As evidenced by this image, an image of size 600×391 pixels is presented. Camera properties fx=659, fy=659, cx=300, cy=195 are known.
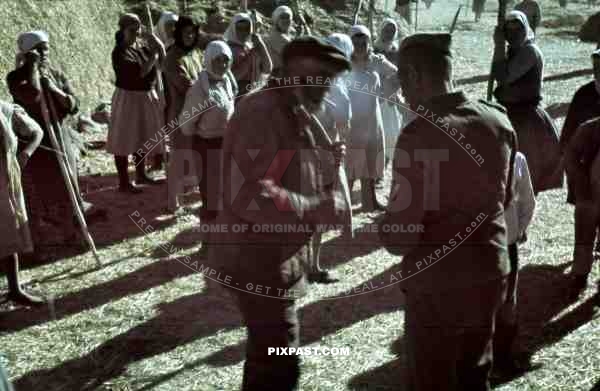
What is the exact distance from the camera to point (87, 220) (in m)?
6.89

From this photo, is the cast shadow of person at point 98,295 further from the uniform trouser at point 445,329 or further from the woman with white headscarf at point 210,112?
the uniform trouser at point 445,329

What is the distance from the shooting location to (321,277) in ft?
18.1

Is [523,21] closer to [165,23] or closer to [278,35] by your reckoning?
[278,35]

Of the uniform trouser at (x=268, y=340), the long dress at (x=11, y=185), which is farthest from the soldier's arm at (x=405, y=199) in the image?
the long dress at (x=11, y=185)

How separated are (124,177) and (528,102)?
461 cm

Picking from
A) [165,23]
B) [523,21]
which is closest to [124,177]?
[165,23]

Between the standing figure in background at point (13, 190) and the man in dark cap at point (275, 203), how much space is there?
7.57ft

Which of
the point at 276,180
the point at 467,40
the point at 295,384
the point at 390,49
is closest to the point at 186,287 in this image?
the point at 295,384

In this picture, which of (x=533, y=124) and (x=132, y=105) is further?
(x=132, y=105)

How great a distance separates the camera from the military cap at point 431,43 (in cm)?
265

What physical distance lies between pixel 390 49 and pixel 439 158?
18.1 feet

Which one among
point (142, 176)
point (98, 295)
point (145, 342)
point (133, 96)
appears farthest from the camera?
point (142, 176)

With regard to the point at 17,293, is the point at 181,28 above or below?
above

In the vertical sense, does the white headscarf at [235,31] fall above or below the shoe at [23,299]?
above
